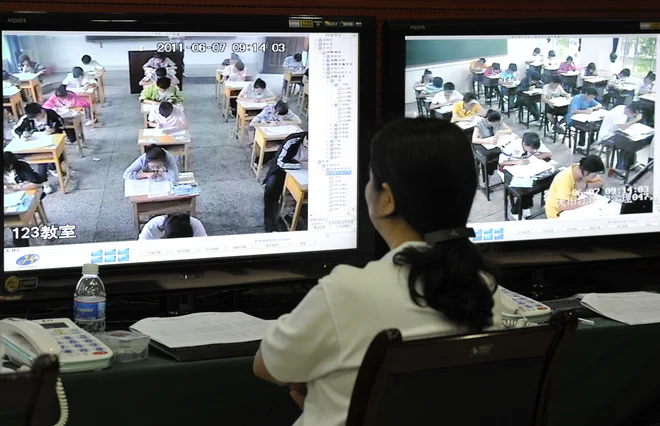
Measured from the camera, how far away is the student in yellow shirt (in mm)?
2584

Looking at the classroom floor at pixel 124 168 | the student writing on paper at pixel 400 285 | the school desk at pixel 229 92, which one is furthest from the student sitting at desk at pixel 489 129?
the student writing on paper at pixel 400 285

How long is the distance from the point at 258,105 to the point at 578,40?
0.94m

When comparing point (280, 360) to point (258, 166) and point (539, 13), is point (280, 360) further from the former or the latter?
point (539, 13)

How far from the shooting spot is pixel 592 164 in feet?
8.56

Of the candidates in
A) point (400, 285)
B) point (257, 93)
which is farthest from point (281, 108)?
point (400, 285)

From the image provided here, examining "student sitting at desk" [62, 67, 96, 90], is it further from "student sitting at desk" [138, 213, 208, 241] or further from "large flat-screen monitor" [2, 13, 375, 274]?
"student sitting at desk" [138, 213, 208, 241]

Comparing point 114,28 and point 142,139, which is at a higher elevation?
point 114,28

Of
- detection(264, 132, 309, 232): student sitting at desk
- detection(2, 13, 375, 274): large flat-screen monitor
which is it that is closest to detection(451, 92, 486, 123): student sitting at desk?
detection(2, 13, 375, 274): large flat-screen monitor

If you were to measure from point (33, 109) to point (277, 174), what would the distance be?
1.97ft

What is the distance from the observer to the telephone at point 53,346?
68.7 inches

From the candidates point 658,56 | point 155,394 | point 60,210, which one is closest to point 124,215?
point 60,210

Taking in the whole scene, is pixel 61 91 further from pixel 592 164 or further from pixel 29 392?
pixel 592 164

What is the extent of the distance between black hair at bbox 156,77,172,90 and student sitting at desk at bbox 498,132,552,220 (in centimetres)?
94

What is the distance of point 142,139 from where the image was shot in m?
2.17
